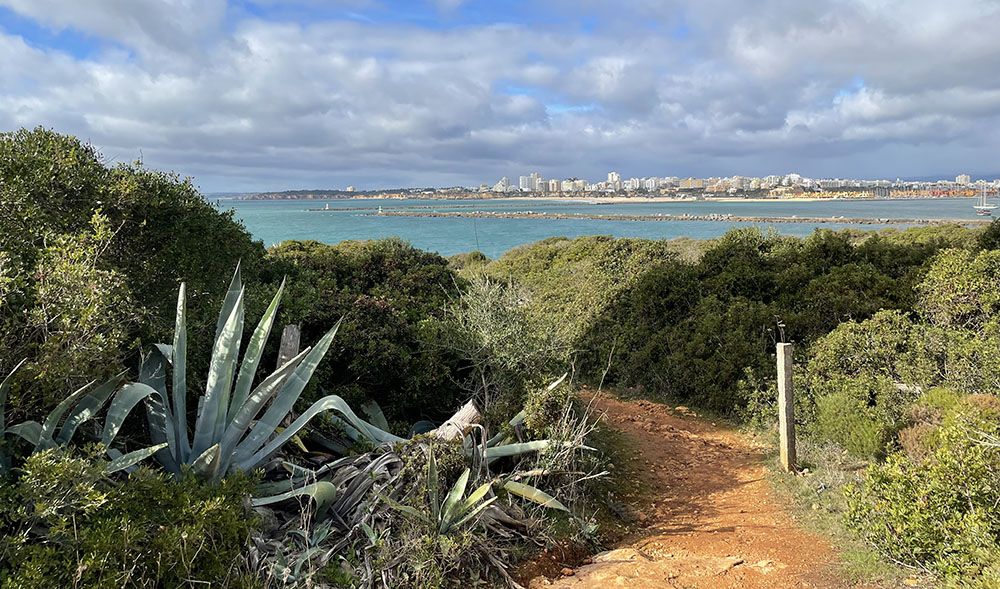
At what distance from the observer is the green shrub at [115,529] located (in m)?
3.09

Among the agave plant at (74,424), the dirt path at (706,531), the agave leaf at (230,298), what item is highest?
the agave leaf at (230,298)

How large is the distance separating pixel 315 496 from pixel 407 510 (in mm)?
668

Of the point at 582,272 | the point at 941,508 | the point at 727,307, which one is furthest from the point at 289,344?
the point at 582,272

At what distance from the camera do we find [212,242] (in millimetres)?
6914

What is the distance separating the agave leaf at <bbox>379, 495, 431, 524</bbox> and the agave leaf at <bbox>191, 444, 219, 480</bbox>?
1.14 m

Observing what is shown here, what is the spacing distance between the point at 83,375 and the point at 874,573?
5.50 m

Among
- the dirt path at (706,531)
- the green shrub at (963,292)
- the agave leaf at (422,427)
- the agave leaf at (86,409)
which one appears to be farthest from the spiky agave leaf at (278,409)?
the green shrub at (963,292)

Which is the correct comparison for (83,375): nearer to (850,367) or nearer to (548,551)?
(548,551)

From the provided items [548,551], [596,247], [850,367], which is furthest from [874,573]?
[596,247]

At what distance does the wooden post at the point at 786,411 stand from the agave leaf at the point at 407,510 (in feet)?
14.8

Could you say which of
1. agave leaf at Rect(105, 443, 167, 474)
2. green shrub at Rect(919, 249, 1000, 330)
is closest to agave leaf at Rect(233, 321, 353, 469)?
agave leaf at Rect(105, 443, 167, 474)

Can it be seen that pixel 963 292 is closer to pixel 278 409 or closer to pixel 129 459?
pixel 278 409

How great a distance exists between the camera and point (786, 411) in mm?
6797

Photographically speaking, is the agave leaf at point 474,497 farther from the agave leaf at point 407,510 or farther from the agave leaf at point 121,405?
the agave leaf at point 121,405
